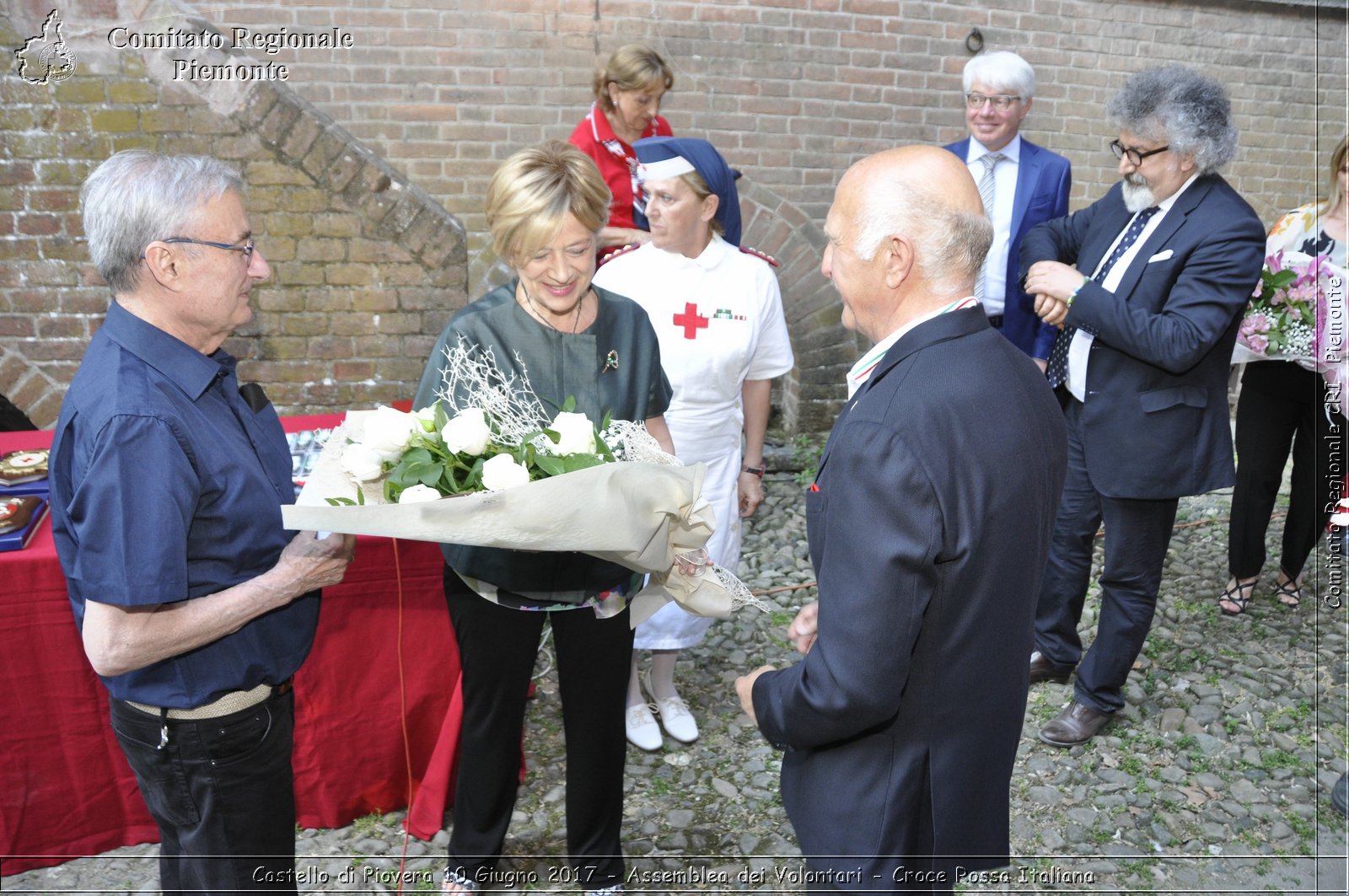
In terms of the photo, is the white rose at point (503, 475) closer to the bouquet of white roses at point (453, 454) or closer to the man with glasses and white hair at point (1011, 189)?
the bouquet of white roses at point (453, 454)

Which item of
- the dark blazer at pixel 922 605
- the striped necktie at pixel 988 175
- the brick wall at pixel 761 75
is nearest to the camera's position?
the dark blazer at pixel 922 605

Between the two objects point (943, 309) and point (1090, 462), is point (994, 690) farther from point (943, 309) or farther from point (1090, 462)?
point (1090, 462)

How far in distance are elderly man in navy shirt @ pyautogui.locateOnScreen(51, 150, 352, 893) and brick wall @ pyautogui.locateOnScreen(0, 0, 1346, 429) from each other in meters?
4.74

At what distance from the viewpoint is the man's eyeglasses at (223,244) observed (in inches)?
78.4

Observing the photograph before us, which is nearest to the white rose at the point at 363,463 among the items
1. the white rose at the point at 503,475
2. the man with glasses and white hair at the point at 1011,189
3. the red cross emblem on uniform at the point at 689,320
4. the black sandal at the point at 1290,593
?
the white rose at the point at 503,475

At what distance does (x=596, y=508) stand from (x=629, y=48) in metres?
3.32

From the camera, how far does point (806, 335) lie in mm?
6980

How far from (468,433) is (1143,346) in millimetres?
2425

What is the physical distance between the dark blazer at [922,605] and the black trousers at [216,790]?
1137 millimetres

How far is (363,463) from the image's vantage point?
2.11 meters

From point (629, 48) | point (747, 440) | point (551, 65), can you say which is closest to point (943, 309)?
point (747, 440)

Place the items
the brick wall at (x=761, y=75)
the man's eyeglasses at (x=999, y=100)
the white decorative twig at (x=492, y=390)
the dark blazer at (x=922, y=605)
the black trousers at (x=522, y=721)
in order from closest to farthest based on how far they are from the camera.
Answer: the dark blazer at (x=922, y=605)
the white decorative twig at (x=492, y=390)
the black trousers at (x=522, y=721)
the man's eyeglasses at (x=999, y=100)
the brick wall at (x=761, y=75)

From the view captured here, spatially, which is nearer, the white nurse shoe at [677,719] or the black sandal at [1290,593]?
the white nurse shoe at [677,719]

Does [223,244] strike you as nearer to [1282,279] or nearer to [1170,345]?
[1170,345]
